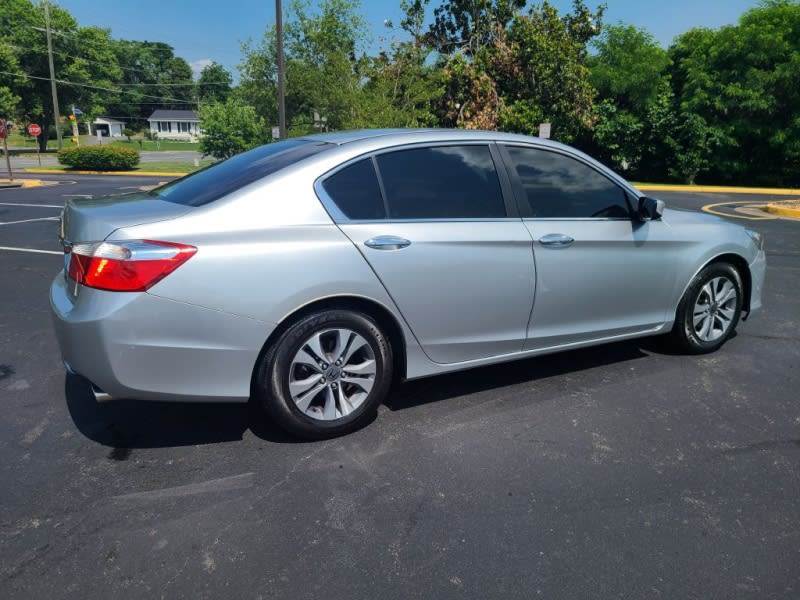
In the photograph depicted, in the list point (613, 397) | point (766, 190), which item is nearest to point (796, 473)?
point (613, 397)

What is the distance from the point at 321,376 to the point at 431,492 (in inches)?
32.4

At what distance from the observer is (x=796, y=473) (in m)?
3.00

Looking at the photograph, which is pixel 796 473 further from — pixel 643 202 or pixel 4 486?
pixel 4 486

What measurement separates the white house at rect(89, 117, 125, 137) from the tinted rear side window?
101 meters

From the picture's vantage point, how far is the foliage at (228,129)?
29.5 meters

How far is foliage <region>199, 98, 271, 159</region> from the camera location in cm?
2953

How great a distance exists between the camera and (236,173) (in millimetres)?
3459

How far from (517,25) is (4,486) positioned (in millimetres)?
28610

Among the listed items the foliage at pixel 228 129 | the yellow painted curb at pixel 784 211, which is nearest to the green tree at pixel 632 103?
the yellow painted curb at pixel 784 211

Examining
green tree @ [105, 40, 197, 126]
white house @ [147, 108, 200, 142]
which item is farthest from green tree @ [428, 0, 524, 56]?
green tree @ [105, 40, 197, 126]

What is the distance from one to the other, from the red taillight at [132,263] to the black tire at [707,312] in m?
3.53

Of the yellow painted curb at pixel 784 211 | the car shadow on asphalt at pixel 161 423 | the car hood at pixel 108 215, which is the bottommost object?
the car shadow on asphalt at pixel 161 423

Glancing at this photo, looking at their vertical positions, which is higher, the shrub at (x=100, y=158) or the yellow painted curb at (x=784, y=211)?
the shrub at (x=100, y=158)

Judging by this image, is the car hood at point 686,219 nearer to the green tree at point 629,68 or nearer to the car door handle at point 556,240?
the car door handle at point 556,240
